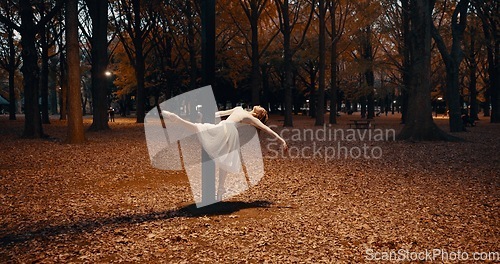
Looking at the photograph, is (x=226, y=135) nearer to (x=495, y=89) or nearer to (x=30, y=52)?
(x=30, y=52)

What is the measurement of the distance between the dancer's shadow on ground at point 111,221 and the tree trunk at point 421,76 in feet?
43.0

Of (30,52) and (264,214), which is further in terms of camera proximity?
(30,52)

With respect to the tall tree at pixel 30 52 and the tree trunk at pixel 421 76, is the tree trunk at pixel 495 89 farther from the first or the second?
the tall tree at pixel 30 52

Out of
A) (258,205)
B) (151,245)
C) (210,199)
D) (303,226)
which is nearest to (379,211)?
(303,226)

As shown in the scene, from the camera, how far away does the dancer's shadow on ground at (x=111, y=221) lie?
5844 mm

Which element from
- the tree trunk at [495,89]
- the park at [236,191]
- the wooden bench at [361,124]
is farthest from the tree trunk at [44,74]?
the tree trunk at [495,89]

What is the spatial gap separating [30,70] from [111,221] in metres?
15.5

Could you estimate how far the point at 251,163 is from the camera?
1296cm

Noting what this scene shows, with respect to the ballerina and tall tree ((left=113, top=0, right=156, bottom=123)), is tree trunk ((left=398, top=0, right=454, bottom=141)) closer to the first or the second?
the ballerina

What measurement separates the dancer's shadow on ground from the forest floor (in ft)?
0.06

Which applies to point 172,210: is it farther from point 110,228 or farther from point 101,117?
point 101,117

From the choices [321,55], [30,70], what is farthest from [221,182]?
[321,55]

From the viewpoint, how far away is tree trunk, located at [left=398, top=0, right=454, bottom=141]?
1825 centimetres

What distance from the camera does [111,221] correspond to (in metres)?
6.61
